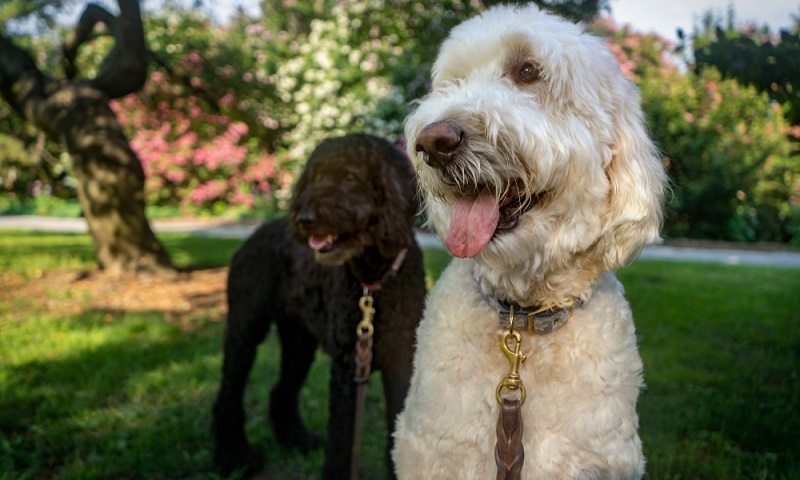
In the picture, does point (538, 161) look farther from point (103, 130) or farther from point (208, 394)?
point (103, 130)

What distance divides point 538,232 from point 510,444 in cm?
60

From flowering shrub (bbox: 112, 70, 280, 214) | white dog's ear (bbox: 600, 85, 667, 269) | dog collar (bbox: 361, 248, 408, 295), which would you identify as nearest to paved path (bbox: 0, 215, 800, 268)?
flowering shrub (bbox: 112, 70, 280, 214)

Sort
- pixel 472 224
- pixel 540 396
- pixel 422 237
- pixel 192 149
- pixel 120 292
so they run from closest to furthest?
pixel 472 224, pixel 540 396, pixel 120 292, pixel 422 237, pixel 192 149

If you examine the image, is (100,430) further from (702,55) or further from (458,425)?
(702,55)

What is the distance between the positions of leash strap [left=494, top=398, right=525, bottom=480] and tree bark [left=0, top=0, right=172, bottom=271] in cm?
719

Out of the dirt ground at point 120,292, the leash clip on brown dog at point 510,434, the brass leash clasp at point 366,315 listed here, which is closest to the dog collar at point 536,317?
the leash clip on brown dog at point 510,434

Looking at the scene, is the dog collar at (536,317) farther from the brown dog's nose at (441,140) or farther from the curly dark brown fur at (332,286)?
the curly dark brown fur at (332,286)

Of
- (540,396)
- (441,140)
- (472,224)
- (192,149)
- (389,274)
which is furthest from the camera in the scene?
(192,149)

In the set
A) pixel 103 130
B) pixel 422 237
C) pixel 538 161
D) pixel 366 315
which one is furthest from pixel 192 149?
pixel 538 161

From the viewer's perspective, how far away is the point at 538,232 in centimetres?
176

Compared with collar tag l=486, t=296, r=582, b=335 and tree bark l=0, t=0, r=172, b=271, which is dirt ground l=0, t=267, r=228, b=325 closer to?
tree bark l=0, t=0, r=172, b=271

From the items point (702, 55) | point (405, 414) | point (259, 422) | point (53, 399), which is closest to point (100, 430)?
point (53, 399)

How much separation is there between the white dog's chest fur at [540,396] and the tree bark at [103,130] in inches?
274

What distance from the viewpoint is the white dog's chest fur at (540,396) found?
5.81 ft
